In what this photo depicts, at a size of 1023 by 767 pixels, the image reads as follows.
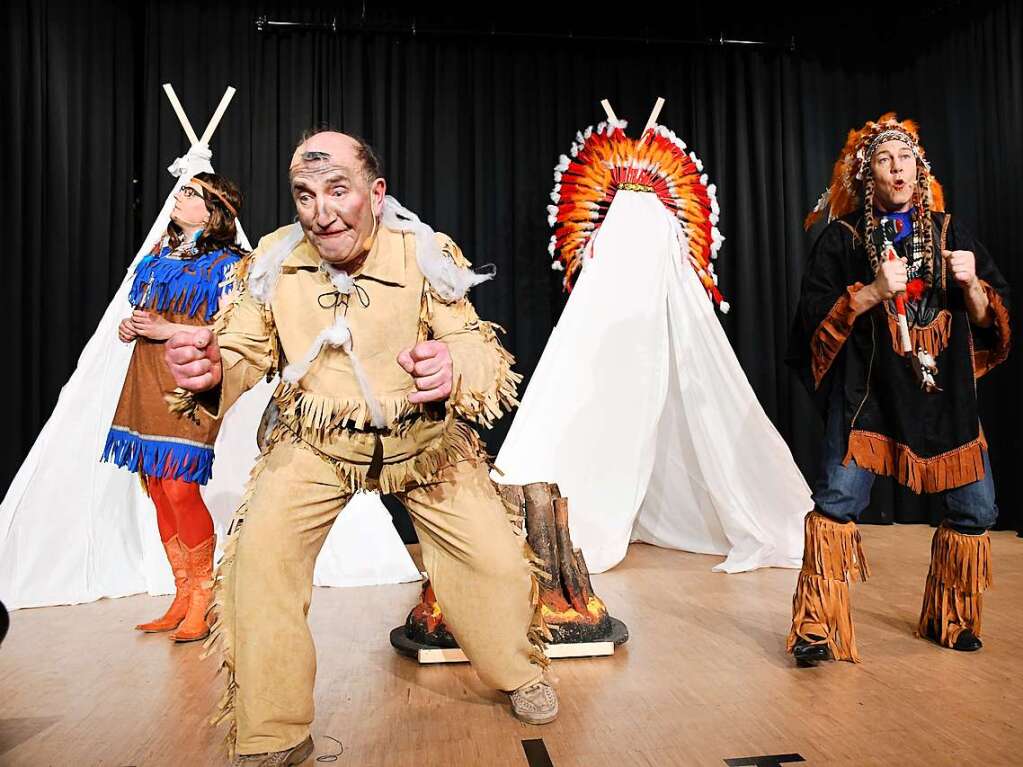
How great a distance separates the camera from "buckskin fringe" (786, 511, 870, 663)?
7.08 ft

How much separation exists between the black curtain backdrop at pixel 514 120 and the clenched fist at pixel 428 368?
2.81 metres

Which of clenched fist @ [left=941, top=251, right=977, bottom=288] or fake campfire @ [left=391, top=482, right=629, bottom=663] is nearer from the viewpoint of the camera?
clenched fist @ [left=941, top=251, right=977, bottom=288]


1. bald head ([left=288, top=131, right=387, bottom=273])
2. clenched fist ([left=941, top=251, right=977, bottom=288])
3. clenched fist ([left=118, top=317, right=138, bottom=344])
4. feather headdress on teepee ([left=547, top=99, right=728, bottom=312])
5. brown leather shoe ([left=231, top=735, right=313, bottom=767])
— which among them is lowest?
brown leather shoe ([left=231, top=735, right=313, bottom=767])

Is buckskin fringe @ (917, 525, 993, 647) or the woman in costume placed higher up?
the woman in costume

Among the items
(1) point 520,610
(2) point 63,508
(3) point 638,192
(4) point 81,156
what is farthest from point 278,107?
(1) point 520,610

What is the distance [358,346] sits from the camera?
169 cm

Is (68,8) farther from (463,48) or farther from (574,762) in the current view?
(574,762)

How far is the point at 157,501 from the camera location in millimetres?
2635

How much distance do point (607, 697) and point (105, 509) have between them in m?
2.21

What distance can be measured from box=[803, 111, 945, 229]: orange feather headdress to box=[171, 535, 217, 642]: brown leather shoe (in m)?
2.12

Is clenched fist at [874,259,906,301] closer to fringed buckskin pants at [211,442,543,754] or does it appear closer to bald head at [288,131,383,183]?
fringed buckskin pants at [211,442,543,754]

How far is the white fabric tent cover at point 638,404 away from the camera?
3.64 m

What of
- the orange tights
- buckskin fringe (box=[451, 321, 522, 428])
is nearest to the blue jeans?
buckskin fringe (box=[451, 321, 522, 428])

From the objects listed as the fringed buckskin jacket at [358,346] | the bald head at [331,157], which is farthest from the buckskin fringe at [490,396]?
the bald head at [331,157]
